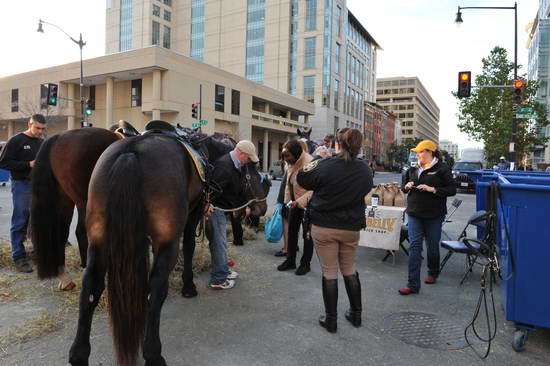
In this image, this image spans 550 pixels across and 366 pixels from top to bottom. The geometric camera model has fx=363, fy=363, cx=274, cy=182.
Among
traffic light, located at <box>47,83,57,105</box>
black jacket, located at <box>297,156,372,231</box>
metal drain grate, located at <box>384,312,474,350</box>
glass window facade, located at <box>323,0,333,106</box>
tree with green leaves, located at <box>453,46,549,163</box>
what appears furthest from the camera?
glass window facade, located at <box>323,0,333,106</box>

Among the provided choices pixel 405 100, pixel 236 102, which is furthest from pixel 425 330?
pixel 405 100

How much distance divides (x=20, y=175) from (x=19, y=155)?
0.27 metres

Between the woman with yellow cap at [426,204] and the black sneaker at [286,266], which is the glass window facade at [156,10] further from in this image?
the woman with yellow cap at [426,204]

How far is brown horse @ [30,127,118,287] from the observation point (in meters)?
3.85

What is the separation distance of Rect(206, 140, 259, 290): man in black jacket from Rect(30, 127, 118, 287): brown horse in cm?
133

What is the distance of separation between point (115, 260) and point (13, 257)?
3539 millimetres

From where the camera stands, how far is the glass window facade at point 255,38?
6344 cm

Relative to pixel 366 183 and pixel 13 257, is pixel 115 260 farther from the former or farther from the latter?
pixel 13 257

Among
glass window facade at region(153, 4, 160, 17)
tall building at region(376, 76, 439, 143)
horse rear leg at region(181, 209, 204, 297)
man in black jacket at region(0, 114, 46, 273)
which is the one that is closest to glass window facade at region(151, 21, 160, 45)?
glass window facade at region(153, 4, 160, 17)

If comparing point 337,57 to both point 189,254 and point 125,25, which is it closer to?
point 125,25

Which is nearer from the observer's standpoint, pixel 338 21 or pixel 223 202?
pixel 223 202

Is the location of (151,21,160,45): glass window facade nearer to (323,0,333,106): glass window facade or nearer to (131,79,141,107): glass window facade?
(323,0,333,106): glass window facade

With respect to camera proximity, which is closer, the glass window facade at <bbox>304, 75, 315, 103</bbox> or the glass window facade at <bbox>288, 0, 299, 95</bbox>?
the glass window facade at <bbox>288, 0, 299, 95</bbox>

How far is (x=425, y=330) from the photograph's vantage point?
139 inches
